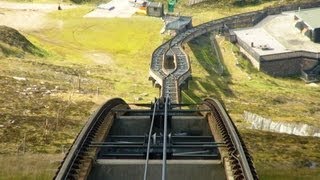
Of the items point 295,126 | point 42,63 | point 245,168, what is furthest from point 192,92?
point 245,168

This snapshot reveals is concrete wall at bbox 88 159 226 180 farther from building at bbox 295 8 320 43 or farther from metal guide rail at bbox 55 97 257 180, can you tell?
building at bbox 295 8 320 43

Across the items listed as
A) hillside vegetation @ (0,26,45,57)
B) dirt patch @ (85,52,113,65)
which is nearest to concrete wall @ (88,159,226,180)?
hillside vegetation @ (0,26,45,57)

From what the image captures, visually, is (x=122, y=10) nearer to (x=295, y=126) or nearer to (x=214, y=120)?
(x=295, y=126)

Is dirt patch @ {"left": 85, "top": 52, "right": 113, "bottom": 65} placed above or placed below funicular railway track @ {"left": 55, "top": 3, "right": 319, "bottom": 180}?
below

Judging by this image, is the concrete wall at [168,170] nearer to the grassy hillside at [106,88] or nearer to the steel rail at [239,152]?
the steel rail at [239,152]

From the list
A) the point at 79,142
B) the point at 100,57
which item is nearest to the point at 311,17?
the point at 100,57
